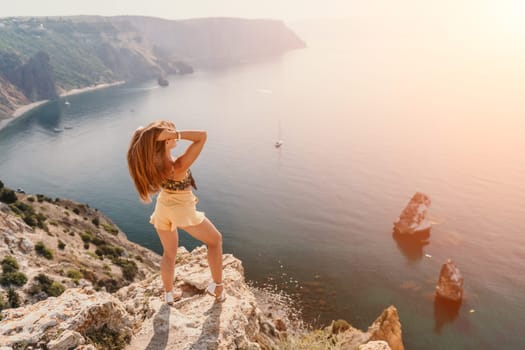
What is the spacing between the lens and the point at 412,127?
105 metres

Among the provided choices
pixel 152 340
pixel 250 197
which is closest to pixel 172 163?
pixel 152 340

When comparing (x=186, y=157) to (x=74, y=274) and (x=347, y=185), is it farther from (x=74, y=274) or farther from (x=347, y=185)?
(x=347, y=185)

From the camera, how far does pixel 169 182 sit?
20.5 feet

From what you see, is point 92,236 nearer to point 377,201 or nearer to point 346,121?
point 377,201

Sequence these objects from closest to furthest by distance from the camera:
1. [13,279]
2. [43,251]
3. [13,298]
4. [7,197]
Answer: [13,298] → [13,279] → [43,251] → [7,197]

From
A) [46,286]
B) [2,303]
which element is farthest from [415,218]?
[2,303]

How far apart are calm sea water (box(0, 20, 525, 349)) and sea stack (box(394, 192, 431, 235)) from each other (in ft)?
7.34

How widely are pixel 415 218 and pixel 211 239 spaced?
5445 cm

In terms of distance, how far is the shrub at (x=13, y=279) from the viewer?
1994cm

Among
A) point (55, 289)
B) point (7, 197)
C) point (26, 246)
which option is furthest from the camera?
point (7, 197)

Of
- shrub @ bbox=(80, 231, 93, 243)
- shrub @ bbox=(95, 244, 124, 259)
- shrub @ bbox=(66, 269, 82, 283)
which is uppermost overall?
shrub @ bbox=(66, 269, 82, 283)

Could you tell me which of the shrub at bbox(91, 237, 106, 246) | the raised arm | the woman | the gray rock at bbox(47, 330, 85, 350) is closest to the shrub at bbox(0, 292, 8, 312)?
the woman

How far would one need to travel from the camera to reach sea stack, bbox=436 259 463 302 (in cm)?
4184

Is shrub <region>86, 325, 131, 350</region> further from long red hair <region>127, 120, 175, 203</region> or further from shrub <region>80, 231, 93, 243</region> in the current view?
shrub <region>80, 231, 93, 243</region>
